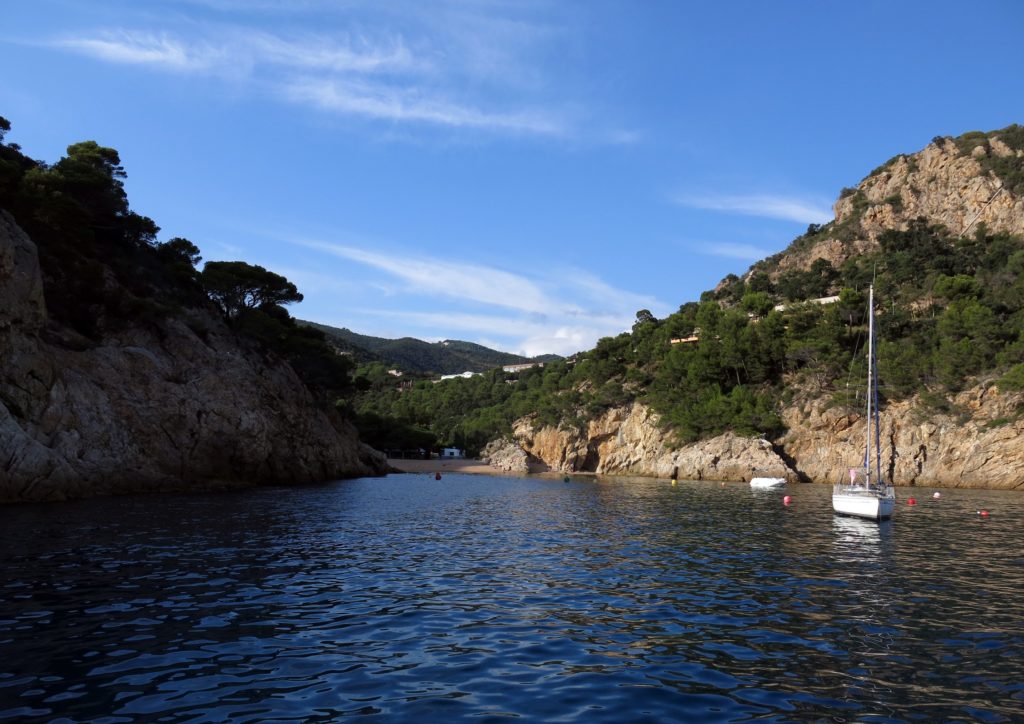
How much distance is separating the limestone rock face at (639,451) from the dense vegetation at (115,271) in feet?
148

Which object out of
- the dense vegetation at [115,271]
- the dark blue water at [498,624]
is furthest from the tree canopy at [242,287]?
the dark blue water at [498,624]

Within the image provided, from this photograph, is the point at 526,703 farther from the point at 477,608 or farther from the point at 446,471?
the point at 446,471

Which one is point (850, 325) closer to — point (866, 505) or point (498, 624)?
point (866, 505)

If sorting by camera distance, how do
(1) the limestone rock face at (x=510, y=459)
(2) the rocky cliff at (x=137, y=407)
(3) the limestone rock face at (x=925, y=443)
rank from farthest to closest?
(1) the limestone rock face at (x=510, y=459)
(3) the limestone rock face at (x=925, y=443)
(2) the rocky cliff at (x=137, y=407)

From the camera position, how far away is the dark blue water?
399 inches

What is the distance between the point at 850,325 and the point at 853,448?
21529 millimetres

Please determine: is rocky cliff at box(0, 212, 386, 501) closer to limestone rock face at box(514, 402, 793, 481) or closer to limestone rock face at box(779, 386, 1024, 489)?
limestone rock face at box(514, 402, 793, 481)

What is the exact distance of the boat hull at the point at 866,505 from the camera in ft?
120

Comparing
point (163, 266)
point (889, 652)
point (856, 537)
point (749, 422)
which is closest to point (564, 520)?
point (856, 537)

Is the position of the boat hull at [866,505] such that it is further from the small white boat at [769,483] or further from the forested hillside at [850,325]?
the forested hillside at [850,325]

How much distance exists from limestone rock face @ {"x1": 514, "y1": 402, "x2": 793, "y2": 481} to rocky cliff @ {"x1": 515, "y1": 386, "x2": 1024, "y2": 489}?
0.50 feet

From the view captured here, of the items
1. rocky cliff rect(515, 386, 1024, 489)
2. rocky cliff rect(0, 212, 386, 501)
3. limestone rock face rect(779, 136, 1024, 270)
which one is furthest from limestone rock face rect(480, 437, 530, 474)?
limestone rock face rect(779, 136, 1024, 270)

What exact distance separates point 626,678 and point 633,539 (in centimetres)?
1802

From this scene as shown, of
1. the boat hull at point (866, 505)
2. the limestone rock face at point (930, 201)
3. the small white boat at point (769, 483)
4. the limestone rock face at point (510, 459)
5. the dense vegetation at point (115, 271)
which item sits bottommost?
the limestone rock face at point (510, 459)
